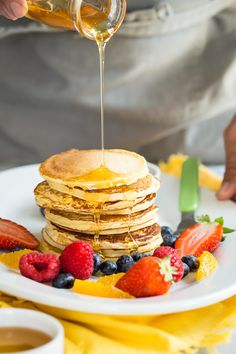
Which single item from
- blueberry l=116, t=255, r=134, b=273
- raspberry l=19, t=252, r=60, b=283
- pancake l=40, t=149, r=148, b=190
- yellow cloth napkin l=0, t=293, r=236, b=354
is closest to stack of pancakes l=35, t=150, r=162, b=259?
pancake l=40, t=149, r=148, b=190

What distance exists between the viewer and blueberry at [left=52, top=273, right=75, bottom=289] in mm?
1773

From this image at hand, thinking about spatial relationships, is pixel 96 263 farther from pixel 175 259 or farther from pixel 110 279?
pixel 175 259

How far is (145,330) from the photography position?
1.61 m

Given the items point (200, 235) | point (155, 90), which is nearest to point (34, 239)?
point (200, 235)

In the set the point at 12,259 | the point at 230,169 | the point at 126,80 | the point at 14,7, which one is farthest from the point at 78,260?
the point at 126,80

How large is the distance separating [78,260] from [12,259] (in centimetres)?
18

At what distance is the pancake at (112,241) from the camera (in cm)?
201

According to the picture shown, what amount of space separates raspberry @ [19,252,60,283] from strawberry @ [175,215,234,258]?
36 cm

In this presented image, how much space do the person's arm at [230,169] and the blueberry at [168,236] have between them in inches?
12.2

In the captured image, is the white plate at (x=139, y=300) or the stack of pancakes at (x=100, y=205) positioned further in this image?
the stack of pancakes at (x=100, y=205)

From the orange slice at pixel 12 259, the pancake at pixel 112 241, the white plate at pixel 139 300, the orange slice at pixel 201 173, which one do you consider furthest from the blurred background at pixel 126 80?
the orange slice at pixel 12 259

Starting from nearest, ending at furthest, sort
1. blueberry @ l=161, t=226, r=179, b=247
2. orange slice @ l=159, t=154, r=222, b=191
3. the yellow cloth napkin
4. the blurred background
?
the yellow cloth napkin, blueberry @ l=161, t=226, r=179, b=247, orange slice @ l=159, t=154, r=222, b=191, the blurred background

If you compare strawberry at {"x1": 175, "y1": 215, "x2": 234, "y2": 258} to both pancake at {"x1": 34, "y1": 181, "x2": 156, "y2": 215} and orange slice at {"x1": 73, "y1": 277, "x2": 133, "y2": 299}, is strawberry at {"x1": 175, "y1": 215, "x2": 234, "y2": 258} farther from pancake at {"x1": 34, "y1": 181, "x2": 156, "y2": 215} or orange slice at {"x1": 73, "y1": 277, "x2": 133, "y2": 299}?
orange slice at {"x1": 73, "y1": 277, "x2": 133, "y2": 299}

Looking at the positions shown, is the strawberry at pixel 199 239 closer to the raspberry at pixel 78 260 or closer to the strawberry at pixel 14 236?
the raspberry at pixel 78 260
